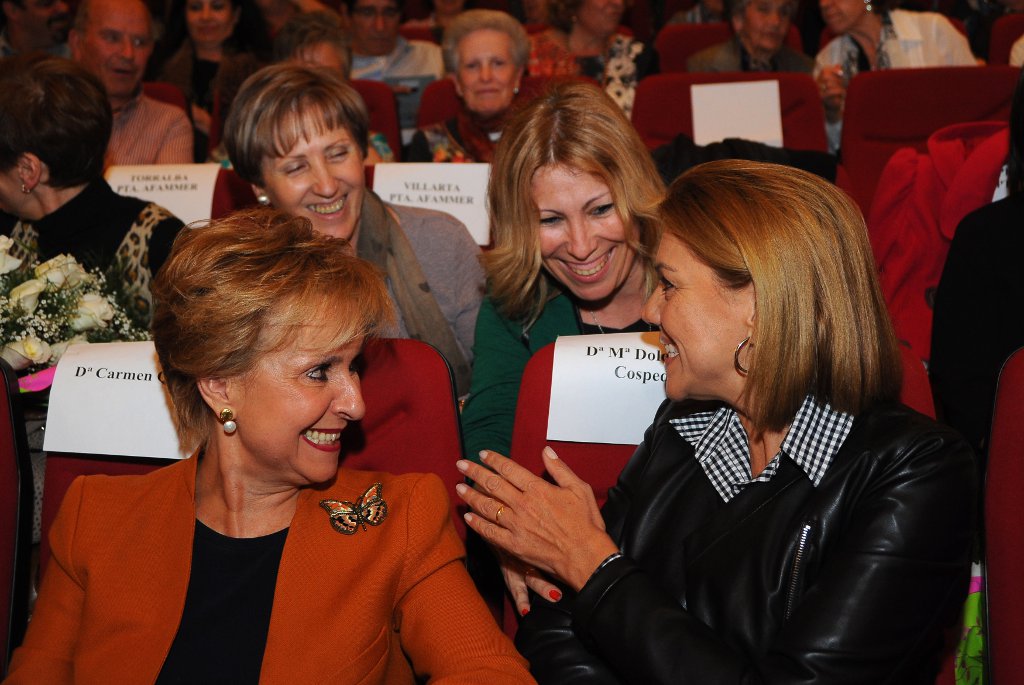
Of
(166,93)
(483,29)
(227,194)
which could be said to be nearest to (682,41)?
(483,29)

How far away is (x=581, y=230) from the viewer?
241 centimetres

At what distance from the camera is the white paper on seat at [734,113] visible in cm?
412

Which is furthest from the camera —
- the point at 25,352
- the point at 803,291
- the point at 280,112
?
the point at 280,112

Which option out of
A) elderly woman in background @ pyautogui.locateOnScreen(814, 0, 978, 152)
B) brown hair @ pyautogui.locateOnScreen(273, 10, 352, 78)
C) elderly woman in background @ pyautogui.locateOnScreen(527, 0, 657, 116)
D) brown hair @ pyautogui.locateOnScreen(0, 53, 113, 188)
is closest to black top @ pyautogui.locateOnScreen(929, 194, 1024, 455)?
brown hair @ pyautogui.locateOnScreen(0, 53, 113, 188)

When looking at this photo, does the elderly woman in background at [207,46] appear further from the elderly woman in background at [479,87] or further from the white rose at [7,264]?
the white rose at [7,264]

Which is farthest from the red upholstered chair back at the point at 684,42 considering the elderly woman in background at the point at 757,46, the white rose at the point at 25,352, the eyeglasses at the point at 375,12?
the white rose at the point at 25,352

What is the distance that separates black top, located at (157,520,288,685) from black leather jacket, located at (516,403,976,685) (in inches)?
19.8

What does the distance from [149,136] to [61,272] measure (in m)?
2.49

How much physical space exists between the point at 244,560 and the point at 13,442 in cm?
58

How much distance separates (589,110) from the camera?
7.95 feet

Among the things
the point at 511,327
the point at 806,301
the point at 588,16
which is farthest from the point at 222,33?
the point at 806,301

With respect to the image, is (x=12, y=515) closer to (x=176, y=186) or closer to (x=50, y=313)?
(x=50, y=313)

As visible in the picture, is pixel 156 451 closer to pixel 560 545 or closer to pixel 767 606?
pixel 560 545

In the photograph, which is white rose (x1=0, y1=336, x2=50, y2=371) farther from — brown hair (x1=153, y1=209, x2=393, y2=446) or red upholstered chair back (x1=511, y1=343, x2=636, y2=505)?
red upholstered chair back (x1=511, y1=343, x2=636, y2=505)
